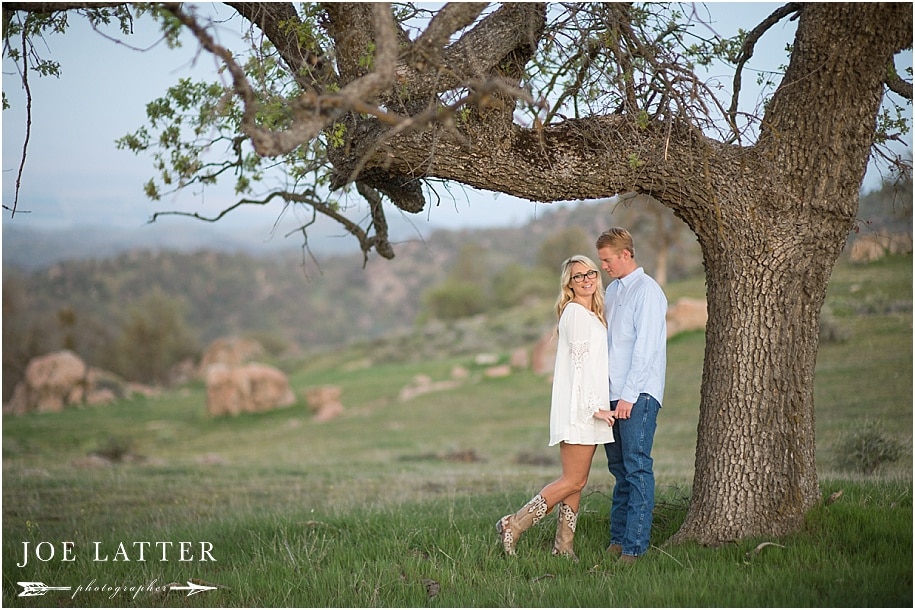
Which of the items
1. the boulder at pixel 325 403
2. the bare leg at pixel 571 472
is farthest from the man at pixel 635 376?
the boulder at pixel 325 403

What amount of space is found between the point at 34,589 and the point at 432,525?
2.74 meters

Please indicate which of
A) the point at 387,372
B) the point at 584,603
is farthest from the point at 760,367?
the point at 387,372

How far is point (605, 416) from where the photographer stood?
4.94m

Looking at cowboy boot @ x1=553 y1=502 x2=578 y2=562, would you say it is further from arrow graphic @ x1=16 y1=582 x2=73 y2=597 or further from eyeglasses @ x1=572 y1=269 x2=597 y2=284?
arrow graphic @ x1=16 y1=582 x2=73 y2=597

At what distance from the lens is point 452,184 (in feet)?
→ 18.1

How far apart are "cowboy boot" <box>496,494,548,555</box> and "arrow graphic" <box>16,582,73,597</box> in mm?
2867

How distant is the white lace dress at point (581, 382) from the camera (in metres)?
5.02

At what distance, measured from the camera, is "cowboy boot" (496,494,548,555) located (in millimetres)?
5168

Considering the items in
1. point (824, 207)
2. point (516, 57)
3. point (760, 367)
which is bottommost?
point (760, 367)

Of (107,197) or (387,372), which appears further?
(107,197)

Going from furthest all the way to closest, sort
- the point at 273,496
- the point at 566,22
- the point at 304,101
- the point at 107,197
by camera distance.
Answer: the point at 107,197 → the point at 273,496 → the point at 566,22 → the point at 304,101

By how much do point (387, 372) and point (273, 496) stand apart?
1838cm

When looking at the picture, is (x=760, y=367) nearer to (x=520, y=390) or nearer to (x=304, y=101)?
(x=304, y=101)

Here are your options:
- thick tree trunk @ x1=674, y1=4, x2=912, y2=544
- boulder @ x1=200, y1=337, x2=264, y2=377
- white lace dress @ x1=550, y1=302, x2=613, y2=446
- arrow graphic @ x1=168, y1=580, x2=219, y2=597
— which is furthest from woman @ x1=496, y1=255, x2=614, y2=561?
boulder @ x1=200, y1=337, x2=264, y2=377
